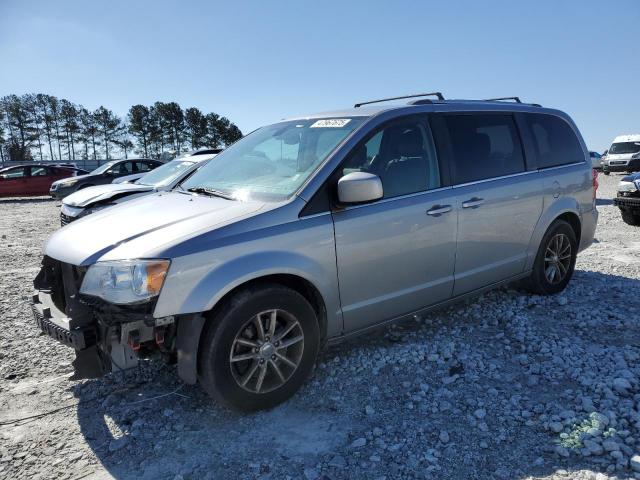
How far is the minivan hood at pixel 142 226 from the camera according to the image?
9.21ft

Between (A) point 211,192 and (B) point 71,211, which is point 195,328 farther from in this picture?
(B) point 71,211

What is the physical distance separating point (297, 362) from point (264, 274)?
0.67m

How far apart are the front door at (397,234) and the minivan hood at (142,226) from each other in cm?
73

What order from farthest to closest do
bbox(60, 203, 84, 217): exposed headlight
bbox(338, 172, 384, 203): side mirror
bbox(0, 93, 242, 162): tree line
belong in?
bbox(0, 93, 242, 162): tree line → bbox(60, 203, 84, 217): exposed headlight → bbox(338, 172, 384, 203): side mirror

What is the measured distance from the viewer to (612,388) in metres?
3.20

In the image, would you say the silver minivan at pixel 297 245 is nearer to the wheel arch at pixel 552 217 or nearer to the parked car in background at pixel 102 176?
the wheel arch at pixel 552 217

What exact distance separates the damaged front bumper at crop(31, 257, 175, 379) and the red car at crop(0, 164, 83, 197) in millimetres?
20311

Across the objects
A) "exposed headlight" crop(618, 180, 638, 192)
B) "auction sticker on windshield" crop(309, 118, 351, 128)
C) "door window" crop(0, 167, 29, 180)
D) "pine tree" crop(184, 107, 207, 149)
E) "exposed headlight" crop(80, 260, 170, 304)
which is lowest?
"exposed headlight" crop(618, 180, 638, 192)

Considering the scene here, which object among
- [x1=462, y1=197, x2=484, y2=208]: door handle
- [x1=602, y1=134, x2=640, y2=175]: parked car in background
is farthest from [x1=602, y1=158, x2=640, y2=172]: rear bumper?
[x1=462, y1=197, x2=484, y2=208]: door handle

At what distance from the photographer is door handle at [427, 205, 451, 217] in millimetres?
3707

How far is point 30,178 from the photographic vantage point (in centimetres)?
2097

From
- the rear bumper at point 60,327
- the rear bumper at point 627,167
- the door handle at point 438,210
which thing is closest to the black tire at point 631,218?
the door handle at point 438,210

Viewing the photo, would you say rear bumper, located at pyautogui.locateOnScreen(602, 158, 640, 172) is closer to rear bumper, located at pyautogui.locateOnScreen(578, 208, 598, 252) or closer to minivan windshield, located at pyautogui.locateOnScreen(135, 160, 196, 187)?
rear bumper, located at pyautogui.locateOnScreen(578, 208, 598, 252)

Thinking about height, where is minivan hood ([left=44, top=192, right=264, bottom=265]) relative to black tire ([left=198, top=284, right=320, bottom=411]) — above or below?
above
